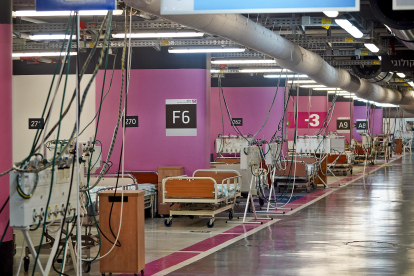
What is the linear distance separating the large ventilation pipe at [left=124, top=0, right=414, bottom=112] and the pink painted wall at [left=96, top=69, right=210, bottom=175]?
1876 millimetres

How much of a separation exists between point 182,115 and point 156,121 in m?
0.60

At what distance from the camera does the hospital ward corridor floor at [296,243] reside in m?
6.83

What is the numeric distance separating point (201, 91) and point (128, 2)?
6145 millimetres

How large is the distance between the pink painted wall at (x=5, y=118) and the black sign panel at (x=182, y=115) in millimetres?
5683

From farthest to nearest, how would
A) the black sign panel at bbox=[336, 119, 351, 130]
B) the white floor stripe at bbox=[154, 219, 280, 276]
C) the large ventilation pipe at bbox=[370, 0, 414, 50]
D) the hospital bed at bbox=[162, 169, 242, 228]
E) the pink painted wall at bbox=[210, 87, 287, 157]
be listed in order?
the black sign panel at bbox=[336, 119, 351, 130] < the pink painted wall at bbox=[210, 87, 287, 157] < the hospital bed at bbox=[162, 169, 242, 228] < the white floor stripe at bbox=[154, 219, 280, 276] < the large ventilation pipe at bbox=[370, 0, 414, 50]

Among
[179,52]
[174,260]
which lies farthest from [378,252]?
[179,52]

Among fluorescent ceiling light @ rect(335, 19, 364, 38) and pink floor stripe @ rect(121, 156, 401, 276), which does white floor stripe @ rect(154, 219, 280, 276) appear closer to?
pink floor stripe @ rect(121, 156, 401, 276)

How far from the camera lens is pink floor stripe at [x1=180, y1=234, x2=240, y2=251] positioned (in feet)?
26.5

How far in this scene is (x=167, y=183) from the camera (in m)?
10.2

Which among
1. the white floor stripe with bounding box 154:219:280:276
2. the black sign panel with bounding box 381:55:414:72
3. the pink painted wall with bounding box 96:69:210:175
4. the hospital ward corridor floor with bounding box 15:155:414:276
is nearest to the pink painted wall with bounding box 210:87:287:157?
the hospital ward corridor floor with bounding box 15:155:414:276

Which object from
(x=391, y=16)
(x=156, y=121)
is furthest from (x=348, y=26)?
(x=156, y=121)

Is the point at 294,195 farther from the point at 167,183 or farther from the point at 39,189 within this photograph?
the point at 39,189

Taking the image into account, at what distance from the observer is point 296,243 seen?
27.6 ft

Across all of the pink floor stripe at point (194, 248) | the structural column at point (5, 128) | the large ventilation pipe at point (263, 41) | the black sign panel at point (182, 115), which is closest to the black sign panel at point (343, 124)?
the large ventilation pipe at point (263, 41)
